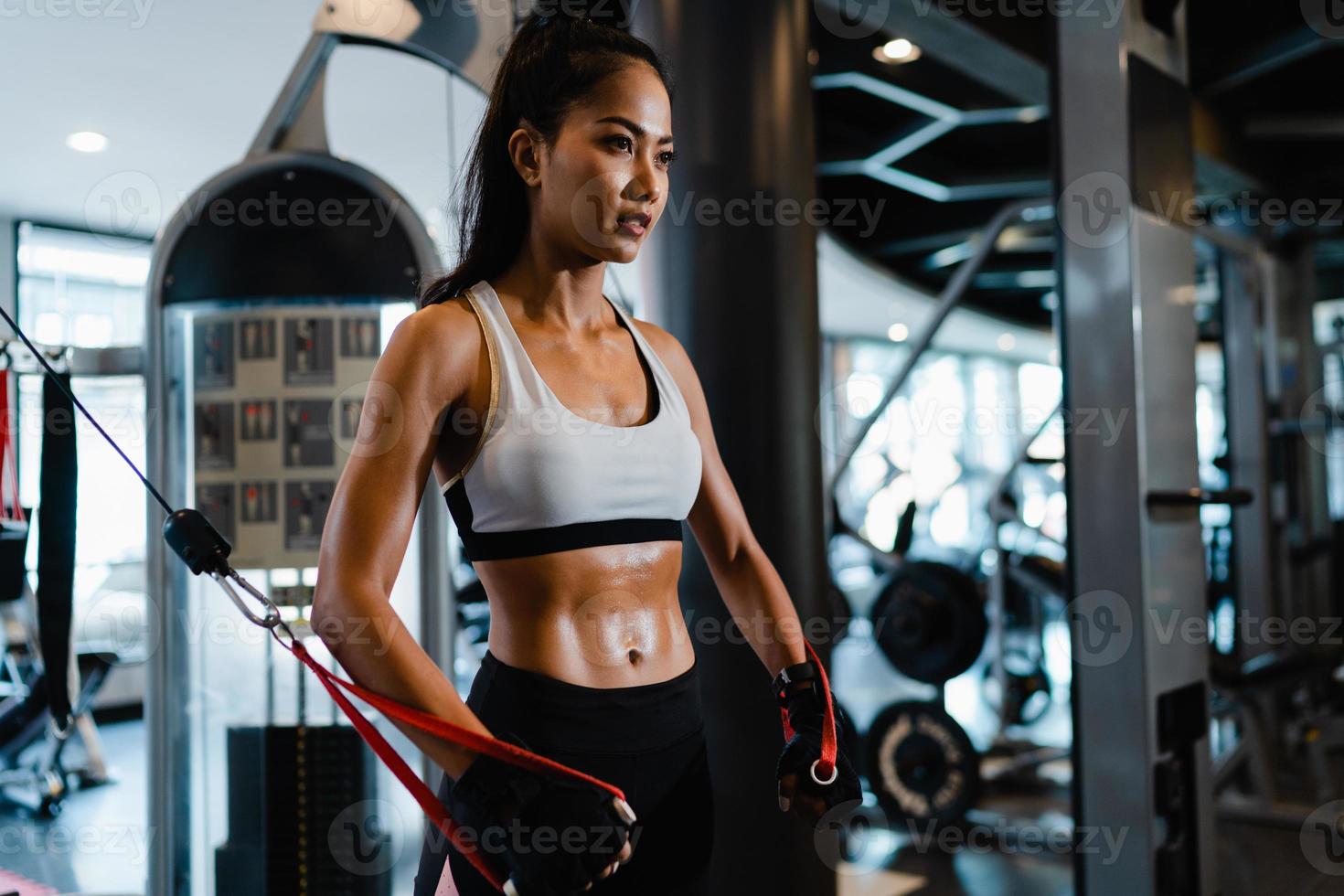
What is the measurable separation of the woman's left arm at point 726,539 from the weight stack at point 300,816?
106cm

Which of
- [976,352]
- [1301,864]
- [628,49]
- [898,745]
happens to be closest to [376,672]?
[628,49]

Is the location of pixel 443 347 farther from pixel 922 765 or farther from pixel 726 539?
pixel 922 765

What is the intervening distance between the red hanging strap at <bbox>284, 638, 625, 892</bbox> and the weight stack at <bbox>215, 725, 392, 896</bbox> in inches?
45.7

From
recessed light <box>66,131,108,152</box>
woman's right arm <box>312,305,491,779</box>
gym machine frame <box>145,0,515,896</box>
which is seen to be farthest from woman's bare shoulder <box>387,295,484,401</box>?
recessed light <box>66,131,108,152</box>

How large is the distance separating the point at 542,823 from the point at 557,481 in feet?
1.07

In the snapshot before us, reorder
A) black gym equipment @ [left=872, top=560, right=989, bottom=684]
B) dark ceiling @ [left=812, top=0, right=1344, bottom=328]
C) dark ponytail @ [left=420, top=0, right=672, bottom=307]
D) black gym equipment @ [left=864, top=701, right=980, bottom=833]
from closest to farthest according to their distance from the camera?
dark ponytail @ [left=420, top=0, right=672, bottom=307], black gym equipment @ [left=864, top=701, right=980, bottom=833], black gym equipment @ [left=872, top=560, right=989, bottom=684], dark ceiling @ [left=812, top=0, right=1344, bottom=328]

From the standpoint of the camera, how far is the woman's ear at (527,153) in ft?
3.78

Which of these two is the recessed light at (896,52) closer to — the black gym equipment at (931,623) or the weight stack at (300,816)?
the black gym equipment at (931,623)

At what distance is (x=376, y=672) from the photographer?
950mm

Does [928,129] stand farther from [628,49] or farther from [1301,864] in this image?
[628,49]

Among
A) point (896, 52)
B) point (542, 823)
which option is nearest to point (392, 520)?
point (542, 823)

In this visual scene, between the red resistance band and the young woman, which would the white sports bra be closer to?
the young woman

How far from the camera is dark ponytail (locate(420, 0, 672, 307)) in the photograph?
113 centimetres

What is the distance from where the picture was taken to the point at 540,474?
3.45 feet
